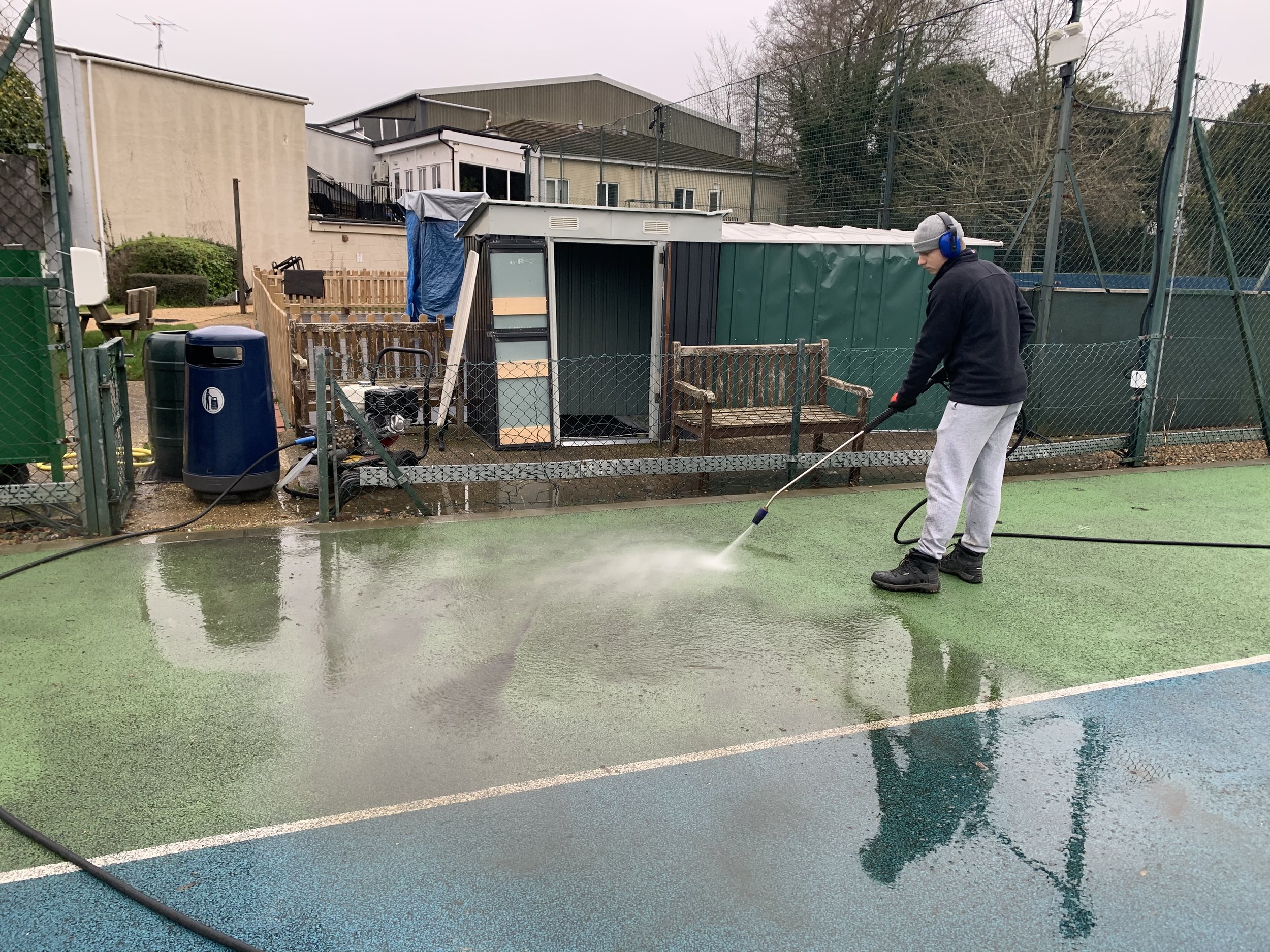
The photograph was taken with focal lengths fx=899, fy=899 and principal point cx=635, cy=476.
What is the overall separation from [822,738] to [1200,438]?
692cm

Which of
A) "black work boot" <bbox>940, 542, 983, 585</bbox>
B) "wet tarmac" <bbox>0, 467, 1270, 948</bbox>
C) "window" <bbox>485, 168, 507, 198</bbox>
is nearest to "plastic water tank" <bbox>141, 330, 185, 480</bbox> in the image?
"wet tarmac" <bbox>0, 467, 1270, 948</bbox>

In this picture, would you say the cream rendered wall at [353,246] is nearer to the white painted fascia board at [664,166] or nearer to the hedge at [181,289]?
the hedge at [181,289]

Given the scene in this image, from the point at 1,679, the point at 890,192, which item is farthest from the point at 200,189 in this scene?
the point at 1,679

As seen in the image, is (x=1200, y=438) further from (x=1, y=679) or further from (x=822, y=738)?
(x=1, y=679)

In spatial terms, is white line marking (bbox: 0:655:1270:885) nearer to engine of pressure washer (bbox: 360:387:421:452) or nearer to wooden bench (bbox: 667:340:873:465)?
wooden bench (bbox: 667:340:873:465)

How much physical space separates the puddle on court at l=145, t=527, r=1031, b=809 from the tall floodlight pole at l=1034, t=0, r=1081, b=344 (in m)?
5.06

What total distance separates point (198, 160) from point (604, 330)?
20.3 metres

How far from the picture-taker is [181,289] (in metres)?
19.9

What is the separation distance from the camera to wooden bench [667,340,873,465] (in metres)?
7.32

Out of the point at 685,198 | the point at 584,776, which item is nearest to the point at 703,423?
the point at 584,776

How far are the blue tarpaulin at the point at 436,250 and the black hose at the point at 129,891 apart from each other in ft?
29.4

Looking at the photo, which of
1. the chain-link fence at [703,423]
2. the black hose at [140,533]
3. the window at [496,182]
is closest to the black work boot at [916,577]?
the chain-link fence at [703,423]

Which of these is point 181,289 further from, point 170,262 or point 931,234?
point 931,234

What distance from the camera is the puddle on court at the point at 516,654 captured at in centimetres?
337
